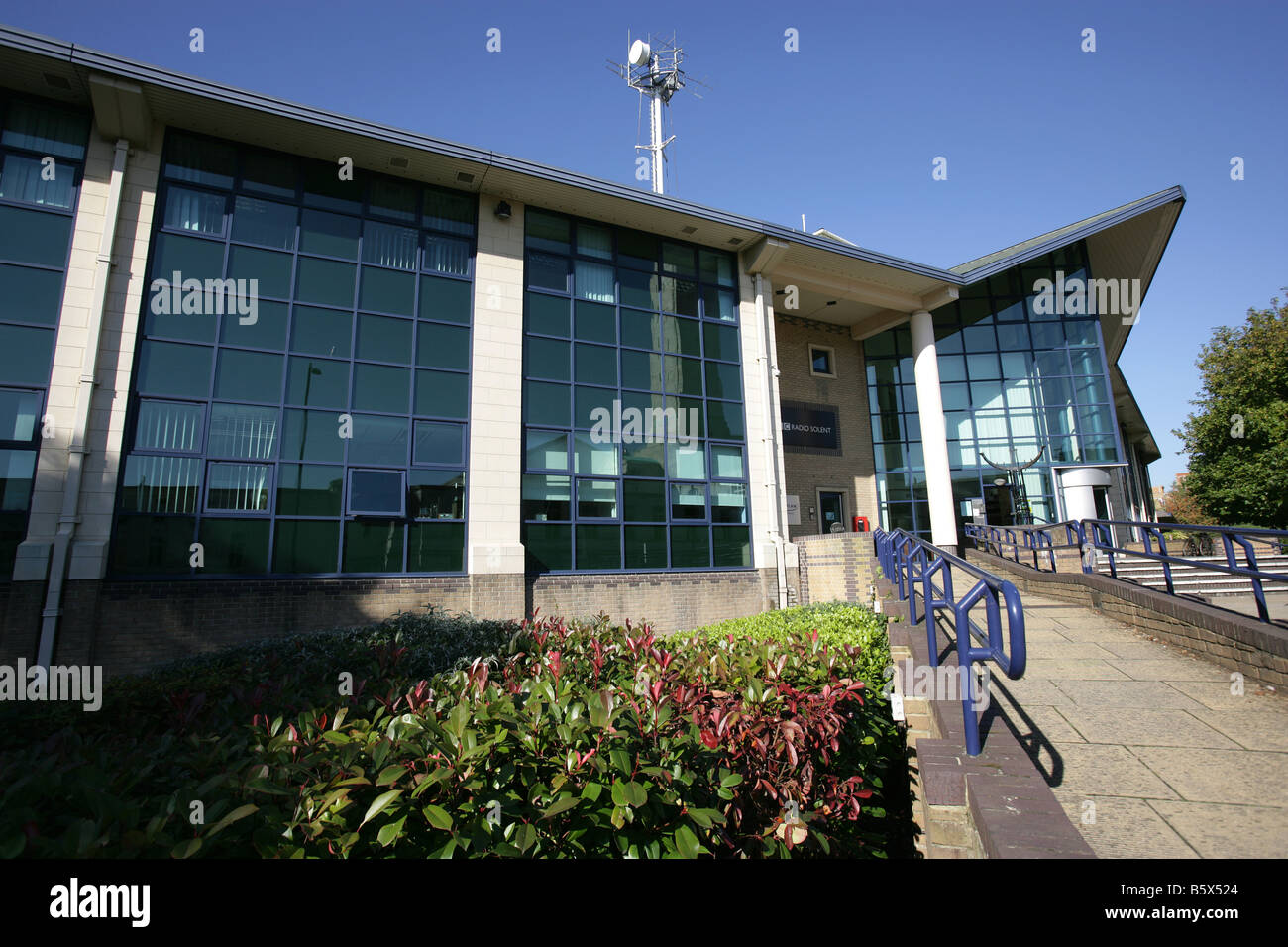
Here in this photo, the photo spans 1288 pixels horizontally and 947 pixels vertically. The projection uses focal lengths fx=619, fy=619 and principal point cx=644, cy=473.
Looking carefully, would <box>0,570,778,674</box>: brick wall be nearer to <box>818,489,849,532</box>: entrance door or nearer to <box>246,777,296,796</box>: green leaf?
<box>818,489,849,532</box>: entrance door

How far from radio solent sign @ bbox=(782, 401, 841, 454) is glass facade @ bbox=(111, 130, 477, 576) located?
36.7 feet

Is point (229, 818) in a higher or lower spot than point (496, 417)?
lower

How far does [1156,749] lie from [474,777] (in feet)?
14.2

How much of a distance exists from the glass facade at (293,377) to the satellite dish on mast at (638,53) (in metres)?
17.3

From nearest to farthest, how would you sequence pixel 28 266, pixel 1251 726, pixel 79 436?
pixel 1251 726, pixel 79 436, pixel 28 266

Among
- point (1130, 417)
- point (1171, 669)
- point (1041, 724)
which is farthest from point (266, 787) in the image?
point (1130, 417)

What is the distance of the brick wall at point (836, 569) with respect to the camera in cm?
1429

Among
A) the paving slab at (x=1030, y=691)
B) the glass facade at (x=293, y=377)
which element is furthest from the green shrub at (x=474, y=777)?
the glass facade at (x=293, y=377)

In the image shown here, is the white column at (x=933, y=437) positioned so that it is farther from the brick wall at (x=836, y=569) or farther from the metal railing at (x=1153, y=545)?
the brick wall at (x=836, y=569)

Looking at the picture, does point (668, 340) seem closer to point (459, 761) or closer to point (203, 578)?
point (203, 578)

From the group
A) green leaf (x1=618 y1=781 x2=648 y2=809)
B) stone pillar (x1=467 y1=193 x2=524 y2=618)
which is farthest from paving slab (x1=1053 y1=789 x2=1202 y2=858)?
stone pillar (x1=467 y1=193 x2=524 y2=618)

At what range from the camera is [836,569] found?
47.9ft

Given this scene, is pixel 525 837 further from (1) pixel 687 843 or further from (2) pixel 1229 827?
(2) pixel 1229 827

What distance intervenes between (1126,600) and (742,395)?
974cm
